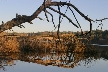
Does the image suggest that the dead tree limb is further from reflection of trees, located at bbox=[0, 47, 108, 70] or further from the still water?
reflection of trees, located at bbox=[0, 47, 108, 70]

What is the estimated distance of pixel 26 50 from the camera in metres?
33.6

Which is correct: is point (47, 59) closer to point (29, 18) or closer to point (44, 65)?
point (44, 65)

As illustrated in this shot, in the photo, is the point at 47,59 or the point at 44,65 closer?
the point at 44,65

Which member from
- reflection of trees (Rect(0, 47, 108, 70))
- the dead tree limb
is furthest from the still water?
the dead tree limb

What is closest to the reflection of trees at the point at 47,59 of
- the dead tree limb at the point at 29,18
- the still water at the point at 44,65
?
the still water at the point at 44,65

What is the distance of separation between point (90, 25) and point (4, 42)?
1067 inches

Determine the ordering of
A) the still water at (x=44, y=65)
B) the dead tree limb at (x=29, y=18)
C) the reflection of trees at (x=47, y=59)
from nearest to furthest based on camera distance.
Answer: the dead tree limb at (x=29, y=18) < the still water at (x=44, y=65) < the reflection of trees at (x=47, y=59)

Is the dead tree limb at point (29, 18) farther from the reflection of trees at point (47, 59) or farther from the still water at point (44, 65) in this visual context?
the reflection of trees at point (47, 59)

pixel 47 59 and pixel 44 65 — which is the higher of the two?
pixel 47 59

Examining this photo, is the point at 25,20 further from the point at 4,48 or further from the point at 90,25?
the point at 4,48

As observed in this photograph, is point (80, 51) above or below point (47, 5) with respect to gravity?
below

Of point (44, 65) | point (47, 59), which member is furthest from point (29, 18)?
point (47, 59)

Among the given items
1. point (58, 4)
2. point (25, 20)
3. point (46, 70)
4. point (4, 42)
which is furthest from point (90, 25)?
point (4, 42)

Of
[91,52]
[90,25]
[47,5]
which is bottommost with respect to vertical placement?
[91,52]
